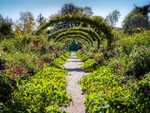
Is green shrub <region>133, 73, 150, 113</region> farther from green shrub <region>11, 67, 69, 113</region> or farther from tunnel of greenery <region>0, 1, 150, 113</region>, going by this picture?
green shrub <region>11, 67, 69, 113</region>

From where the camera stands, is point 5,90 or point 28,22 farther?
point 28,22

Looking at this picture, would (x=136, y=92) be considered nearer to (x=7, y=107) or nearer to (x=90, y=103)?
(x=90, y=103)

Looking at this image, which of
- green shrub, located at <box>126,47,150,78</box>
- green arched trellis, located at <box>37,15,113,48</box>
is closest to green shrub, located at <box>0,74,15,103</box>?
green shrub, located at <box>126,47,150,78</box>

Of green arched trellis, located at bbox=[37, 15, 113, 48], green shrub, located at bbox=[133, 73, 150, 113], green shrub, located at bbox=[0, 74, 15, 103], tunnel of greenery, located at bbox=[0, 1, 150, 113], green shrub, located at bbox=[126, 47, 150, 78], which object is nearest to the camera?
green shrub, located at bbox=[133, 73, 150, 113]

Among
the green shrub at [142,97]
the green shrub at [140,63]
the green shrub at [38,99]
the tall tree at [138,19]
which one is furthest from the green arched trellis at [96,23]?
the tall tree at [138,19]

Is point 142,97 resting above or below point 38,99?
above

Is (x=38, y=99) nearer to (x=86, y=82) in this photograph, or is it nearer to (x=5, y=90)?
(x=5, y=90)

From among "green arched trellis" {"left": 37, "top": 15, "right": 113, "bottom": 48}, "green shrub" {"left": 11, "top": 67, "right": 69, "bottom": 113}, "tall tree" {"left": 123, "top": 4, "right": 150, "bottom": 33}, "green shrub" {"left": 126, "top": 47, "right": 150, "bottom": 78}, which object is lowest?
"green shrub" {"left": 11, "top": 67, "right": 69, "bottom": 113}

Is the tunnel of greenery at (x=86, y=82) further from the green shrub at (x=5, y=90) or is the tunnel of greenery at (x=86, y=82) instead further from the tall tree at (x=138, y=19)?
the tall tree at (x=138, y=19)

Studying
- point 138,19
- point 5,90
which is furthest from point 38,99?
point 138,19

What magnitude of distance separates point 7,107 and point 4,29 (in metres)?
37.8

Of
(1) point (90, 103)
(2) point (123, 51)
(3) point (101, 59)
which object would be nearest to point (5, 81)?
(1) point (90, 103)

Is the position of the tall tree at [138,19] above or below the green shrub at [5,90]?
above

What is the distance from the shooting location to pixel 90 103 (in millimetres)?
11500
